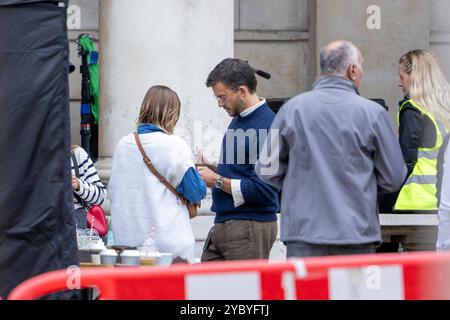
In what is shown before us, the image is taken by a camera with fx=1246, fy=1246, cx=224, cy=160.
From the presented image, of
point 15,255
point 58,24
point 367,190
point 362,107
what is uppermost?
point 58,24

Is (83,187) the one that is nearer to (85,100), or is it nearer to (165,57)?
(165,57)

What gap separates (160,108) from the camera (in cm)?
718

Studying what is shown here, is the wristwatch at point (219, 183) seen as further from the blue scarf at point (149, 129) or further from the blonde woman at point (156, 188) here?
the blue scarf at point (149, 129)

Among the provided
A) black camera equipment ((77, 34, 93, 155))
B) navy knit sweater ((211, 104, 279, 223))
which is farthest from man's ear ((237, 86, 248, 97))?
black camera equipment ((77, 34, 93, 155))

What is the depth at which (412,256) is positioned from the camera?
15.2 ft

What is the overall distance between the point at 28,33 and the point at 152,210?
124 cm

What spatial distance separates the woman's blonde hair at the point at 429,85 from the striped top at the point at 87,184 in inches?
91.4

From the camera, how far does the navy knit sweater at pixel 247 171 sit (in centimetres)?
715

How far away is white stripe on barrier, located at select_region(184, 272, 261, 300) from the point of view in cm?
436

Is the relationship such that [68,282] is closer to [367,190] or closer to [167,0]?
[367,190]

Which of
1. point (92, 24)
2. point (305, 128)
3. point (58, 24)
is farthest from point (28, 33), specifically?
point (92, 24)

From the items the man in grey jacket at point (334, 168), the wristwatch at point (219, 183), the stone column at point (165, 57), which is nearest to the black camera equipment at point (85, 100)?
the stone column at point (165, 57)

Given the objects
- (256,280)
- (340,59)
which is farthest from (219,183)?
(256,280)

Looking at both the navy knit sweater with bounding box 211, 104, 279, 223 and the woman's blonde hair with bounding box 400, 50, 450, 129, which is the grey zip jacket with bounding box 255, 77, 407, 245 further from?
the woman's blonde hair with bounding box 400, 50, 450, 129
